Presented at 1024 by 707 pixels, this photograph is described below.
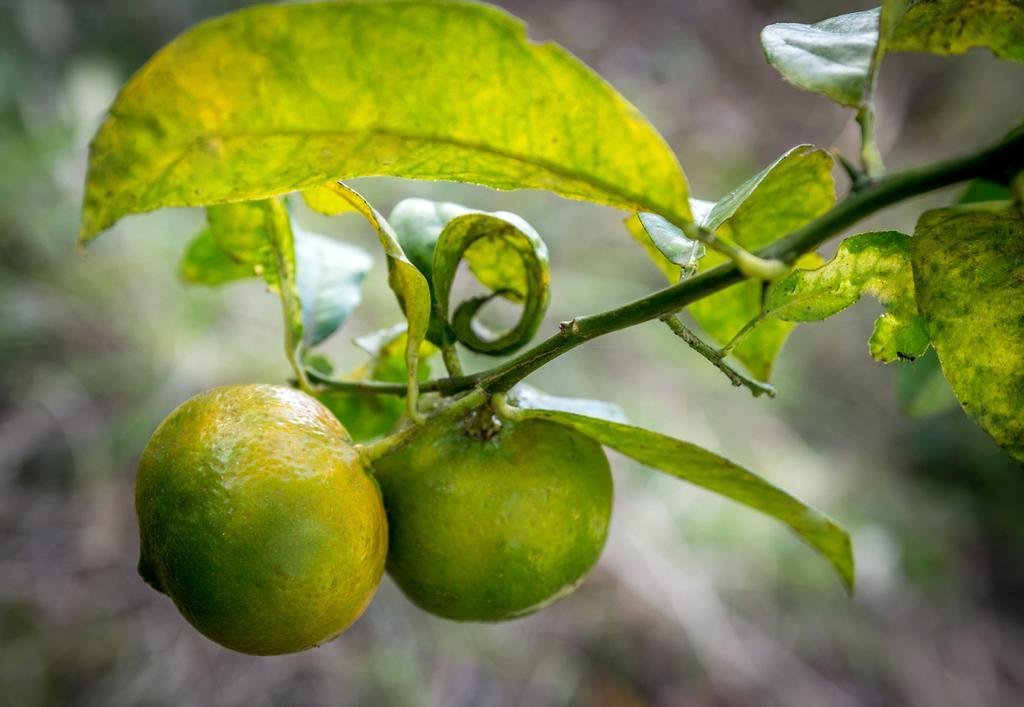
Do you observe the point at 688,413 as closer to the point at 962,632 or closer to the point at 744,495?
the point at 962,632

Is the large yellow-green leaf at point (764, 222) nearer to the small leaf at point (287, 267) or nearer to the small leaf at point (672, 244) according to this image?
the small leaf at point (672, 244)

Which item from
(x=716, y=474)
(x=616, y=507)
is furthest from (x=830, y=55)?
(x=616, y=507)

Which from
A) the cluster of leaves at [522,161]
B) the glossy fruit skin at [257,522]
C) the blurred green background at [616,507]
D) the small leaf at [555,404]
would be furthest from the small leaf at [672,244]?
the blurred green background at [616,507]

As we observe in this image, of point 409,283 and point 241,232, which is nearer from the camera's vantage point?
point 409,283

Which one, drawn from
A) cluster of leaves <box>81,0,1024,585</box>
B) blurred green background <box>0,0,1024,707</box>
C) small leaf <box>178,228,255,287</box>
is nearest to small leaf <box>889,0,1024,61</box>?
cluster of leaves <box>81,0,1024,585</box>

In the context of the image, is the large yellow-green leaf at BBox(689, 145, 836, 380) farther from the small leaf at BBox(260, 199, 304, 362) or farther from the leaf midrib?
the small leaf at BBox(260, 199, 304, 362)

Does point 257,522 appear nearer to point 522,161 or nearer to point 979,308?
point 522,161

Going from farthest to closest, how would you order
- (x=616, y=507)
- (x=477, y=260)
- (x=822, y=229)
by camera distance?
1. (x=616, y=507)
2. (x=477, y=260)
3. (x=822, y=229)
